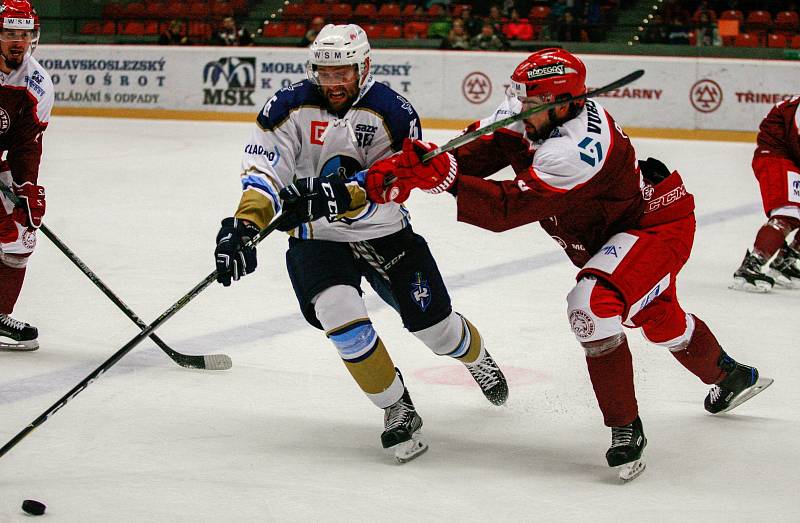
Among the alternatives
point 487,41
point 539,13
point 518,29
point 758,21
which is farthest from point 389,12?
point 758,21

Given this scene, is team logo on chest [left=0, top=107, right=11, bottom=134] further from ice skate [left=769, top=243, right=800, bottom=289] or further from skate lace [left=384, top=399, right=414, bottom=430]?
ice skate [left=769, top=243, right=800, bottom=289]

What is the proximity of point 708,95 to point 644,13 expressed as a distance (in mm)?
3246

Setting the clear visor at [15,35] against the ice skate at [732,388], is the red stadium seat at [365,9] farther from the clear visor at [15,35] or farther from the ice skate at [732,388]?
the ice skate at [732,388]

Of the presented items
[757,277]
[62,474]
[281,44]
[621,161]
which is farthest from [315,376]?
[281,44]

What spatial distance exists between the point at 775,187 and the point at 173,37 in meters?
9.54

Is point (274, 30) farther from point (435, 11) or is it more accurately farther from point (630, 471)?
point (630, 471)

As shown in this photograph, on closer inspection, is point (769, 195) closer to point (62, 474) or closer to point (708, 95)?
point (62, 474)

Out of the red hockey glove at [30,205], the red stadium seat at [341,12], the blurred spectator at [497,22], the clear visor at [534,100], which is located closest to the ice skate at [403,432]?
the clear visor at [534,100]

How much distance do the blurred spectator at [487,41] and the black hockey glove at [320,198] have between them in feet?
32.1

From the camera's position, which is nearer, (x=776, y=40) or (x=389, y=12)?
(x=776, y=40)

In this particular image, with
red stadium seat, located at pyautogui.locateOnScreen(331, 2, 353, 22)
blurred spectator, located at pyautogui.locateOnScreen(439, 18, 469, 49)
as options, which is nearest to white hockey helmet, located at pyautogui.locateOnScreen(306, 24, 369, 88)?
blurred spectator, located at pyautogui.locateOnScreen(439, 18, 469, 49)

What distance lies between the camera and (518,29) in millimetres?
13070

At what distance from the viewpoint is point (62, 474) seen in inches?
114

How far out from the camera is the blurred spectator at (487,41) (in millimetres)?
12430
